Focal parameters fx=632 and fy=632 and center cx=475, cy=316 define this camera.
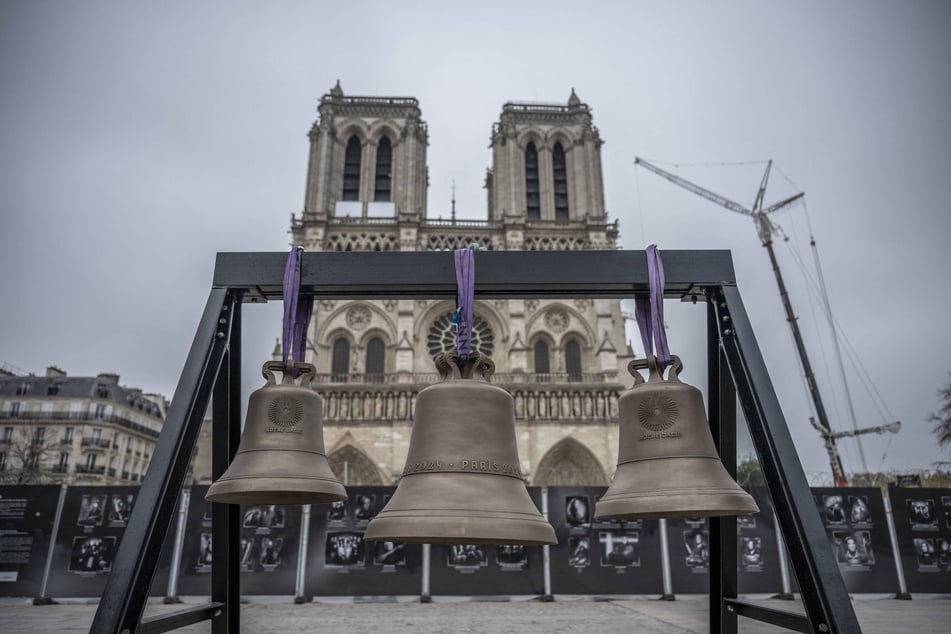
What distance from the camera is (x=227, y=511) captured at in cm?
317

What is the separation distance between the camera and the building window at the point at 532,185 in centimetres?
3161

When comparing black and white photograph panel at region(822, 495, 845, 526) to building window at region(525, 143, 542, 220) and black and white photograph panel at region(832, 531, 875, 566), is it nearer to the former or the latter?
black and white photograph panel at region(832, 531, 875, 566)

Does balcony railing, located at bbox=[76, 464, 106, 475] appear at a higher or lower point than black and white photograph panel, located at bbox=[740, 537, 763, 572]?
higher

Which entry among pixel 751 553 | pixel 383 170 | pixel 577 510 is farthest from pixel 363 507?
pixel 383 170

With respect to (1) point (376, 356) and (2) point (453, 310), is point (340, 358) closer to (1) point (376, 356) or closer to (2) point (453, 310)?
(1) point (376, 356)

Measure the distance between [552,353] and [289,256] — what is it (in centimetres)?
2586

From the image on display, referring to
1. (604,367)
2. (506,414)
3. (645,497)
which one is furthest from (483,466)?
(604,367)

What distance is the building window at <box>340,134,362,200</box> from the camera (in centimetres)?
3142

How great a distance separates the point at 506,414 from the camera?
2607mm

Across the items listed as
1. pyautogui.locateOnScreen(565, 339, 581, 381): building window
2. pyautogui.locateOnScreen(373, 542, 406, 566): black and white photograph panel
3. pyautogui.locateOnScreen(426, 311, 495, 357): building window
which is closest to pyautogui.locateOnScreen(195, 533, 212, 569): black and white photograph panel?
pyautogui.locateOnScreen(373, 542, 406, 566): black and white photograph panel

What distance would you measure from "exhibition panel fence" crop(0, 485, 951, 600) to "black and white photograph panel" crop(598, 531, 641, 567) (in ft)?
0.04

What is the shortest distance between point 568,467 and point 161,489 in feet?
83.3

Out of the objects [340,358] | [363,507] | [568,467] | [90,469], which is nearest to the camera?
[363,507]

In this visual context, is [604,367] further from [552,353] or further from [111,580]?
[111,580]
